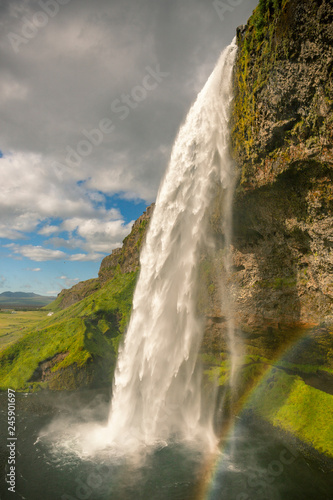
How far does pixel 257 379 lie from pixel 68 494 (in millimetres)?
14633

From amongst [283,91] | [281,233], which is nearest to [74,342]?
[281,233]

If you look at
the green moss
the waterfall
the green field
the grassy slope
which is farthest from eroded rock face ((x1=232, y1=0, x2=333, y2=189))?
the green field

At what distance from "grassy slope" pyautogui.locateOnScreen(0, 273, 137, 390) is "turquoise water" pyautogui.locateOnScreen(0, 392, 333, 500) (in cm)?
1293

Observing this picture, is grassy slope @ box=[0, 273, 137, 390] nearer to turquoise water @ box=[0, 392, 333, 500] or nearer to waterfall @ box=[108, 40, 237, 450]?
waterfall @ box=[108, 40, 237, 450]

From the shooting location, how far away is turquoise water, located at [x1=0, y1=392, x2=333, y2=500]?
12.0 metres

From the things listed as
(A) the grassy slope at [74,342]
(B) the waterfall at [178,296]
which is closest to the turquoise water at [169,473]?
(B) the waterfall at [178,296]

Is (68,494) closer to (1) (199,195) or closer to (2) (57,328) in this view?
(1) (199,195)

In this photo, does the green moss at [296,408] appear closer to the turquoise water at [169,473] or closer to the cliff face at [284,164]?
the turquoise water at [169,473]

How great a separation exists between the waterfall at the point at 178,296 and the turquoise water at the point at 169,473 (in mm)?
3638

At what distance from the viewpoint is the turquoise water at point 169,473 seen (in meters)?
12.0

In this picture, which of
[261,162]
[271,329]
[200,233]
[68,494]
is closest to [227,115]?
[261,162]

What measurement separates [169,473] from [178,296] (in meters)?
11.1

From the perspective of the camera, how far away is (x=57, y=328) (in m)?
37.7

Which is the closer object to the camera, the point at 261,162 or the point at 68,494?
the point at 68,494
